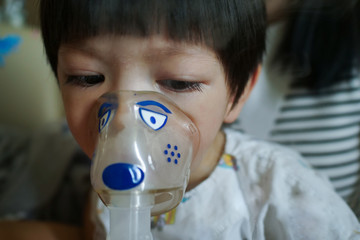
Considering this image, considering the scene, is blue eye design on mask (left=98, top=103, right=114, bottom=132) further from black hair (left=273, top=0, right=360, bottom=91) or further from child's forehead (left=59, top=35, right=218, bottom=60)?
black hair (left=273, top=0, right=360, bottom=91)

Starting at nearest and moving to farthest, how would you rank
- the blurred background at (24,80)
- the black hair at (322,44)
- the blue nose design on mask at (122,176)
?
the blue nose design on mask at (122,176), the black hair at (322,44), the blurred background at (24,80)

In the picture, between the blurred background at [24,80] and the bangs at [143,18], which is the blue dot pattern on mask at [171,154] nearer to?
the bangs at [143,18]

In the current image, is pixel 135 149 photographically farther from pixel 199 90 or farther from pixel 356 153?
pixel 356 153

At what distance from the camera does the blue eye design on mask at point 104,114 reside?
477 millimetres

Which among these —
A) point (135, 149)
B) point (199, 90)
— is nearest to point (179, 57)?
point (199, 90)

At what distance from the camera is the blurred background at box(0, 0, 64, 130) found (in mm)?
1653

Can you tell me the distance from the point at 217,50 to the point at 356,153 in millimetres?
638

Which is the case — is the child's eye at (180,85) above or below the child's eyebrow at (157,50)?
below

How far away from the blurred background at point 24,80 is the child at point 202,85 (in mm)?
1102

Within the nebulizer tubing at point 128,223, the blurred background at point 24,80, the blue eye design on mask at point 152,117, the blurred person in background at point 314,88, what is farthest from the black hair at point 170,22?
the blurred background at point 24,80

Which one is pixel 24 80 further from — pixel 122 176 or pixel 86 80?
pixel 122 176

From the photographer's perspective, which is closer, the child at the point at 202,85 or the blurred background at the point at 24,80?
the child at the point at 202,85

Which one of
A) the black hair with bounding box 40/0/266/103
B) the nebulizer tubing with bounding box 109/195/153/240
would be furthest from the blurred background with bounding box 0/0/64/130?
the nebulizer tubing with bounding box 109/195/153/240

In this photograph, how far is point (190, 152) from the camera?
52 centimetres
